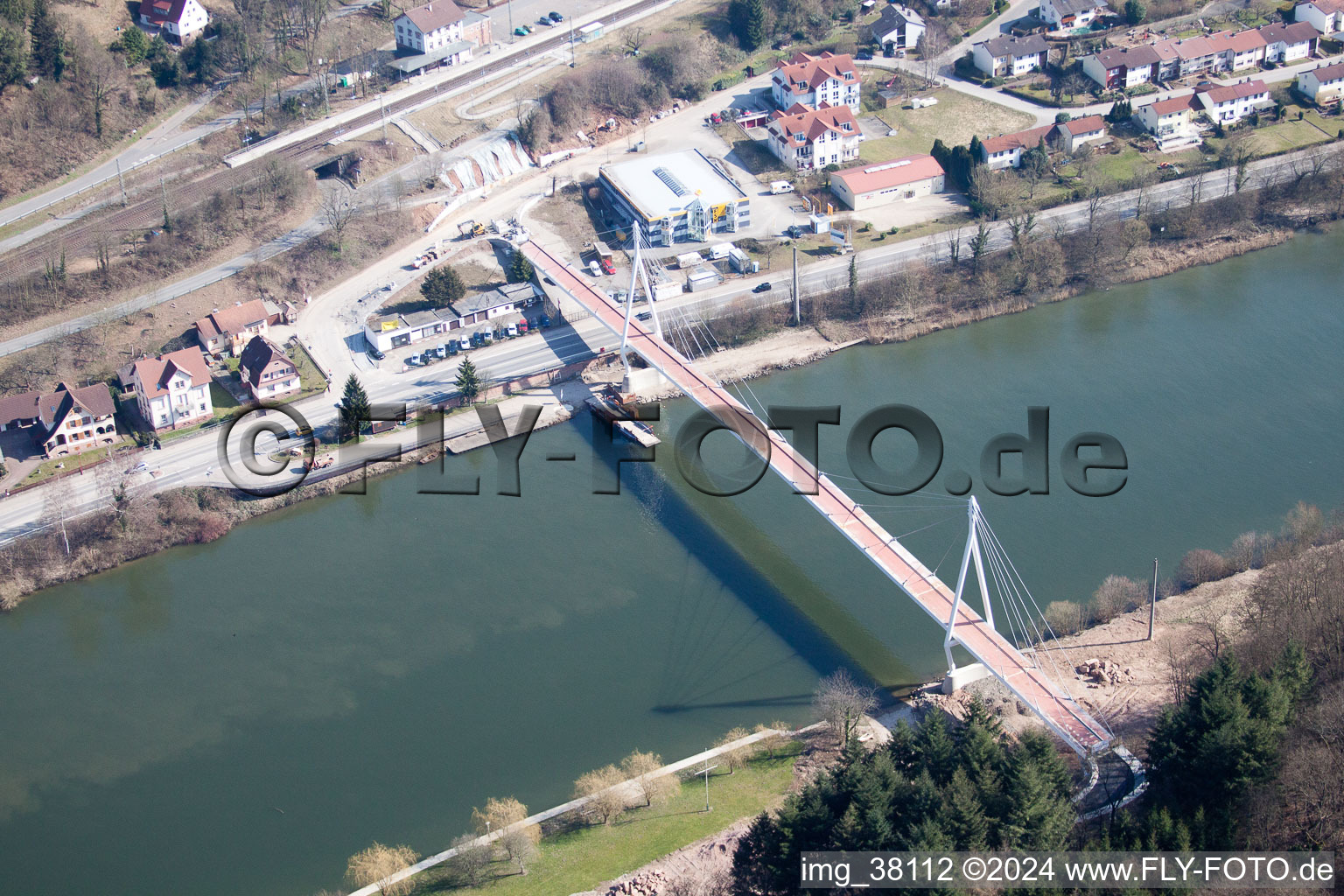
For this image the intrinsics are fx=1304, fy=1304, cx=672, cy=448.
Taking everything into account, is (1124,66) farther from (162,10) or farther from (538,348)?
(162,10)

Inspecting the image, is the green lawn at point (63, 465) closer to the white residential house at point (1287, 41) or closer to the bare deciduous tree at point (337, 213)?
the bare deciduous tree at point (337, 213)

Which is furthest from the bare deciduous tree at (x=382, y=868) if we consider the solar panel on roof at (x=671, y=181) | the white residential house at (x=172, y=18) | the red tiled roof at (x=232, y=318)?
the white residential house at (x=172, y=18)

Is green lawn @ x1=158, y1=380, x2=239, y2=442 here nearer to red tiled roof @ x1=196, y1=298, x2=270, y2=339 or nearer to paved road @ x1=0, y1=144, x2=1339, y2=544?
paved road @ x1=0, y1=144, x2=1339, y2=544

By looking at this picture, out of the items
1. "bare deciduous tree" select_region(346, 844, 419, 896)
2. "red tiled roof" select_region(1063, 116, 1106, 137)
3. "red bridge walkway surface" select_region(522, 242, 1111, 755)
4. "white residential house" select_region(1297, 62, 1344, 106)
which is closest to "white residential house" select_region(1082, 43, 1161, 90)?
"red tiled roof" select_region(1063, 116, 1106, 137)

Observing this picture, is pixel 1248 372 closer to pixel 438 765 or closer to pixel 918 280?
pixel 918 280

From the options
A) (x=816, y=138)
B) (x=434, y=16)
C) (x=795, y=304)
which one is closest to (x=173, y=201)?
(x=434, y=16)
